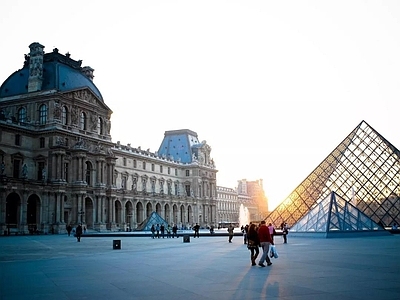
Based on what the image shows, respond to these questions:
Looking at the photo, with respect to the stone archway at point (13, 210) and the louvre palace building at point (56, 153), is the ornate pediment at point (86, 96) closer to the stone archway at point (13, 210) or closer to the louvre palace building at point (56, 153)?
the louvre palace building at point (56, 153)

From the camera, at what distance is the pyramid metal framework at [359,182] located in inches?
1537

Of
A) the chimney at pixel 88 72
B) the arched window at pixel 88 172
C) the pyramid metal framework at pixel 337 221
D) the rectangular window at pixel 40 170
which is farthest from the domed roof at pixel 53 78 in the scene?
the pyramid metal framework at pixel 337 221

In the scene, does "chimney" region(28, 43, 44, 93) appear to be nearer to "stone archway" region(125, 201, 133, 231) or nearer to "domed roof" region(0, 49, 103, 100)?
"domed roof" region(0, 49, 103, 100)

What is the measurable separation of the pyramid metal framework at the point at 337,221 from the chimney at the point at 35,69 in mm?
36871

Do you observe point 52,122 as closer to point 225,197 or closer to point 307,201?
point 307,201

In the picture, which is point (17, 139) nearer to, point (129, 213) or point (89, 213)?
point (89, 213)

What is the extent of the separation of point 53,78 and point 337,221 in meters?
38.5

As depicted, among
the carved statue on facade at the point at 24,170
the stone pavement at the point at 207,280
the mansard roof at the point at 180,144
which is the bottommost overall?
the stone pavement at the point at 207,280

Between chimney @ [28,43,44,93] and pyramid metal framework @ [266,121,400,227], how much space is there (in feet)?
104

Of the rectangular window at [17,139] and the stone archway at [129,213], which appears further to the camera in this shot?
the stone archway at [129,213]

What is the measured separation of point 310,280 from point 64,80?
168ft

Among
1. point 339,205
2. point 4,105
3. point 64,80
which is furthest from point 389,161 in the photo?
point 4,105

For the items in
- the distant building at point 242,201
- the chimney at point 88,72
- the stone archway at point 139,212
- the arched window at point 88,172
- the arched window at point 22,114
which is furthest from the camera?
the distant building at point 242,201

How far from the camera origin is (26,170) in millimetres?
48281
